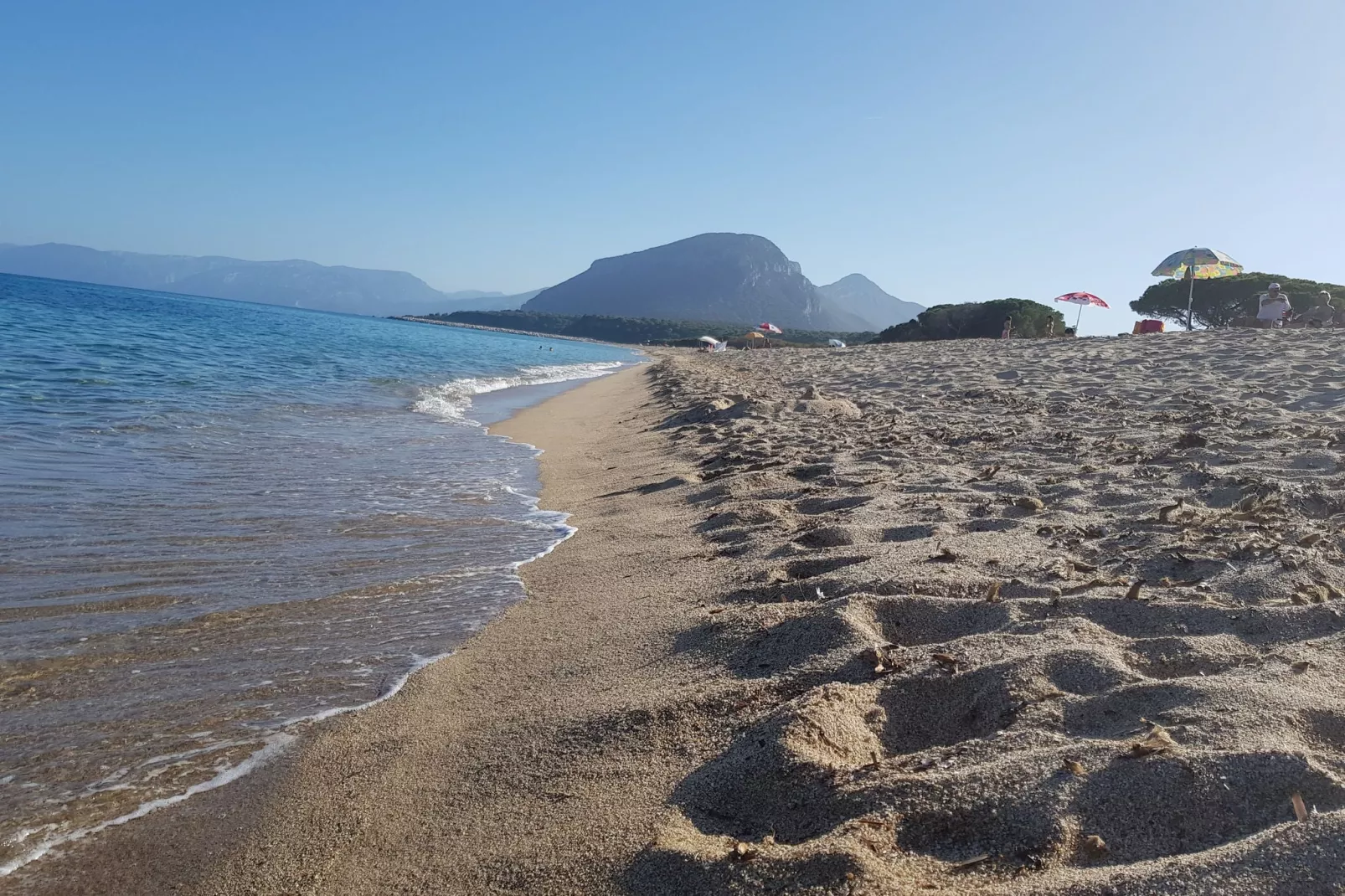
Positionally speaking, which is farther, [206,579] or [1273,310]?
[1273,310]

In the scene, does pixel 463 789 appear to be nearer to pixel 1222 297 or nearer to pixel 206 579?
pixel 206 579

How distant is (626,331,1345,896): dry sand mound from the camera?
1515 millimetres

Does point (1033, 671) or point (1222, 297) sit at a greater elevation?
point (1222, 297)

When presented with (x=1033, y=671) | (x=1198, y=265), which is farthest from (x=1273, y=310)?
(x=1033, y=671)

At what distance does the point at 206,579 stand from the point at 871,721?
327 centimetres

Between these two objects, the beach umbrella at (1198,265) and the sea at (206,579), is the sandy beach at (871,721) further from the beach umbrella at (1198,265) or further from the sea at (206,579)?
the beach umbrella at (1198,265)

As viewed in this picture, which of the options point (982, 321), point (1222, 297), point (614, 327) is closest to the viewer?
point (1222, 297)

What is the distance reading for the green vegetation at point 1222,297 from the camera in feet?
92.0

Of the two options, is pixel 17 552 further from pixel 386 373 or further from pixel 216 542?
pixel 386 373

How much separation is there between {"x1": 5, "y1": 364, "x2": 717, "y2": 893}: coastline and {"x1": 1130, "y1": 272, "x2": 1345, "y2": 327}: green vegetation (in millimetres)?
31066

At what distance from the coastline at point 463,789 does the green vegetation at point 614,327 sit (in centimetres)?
8450

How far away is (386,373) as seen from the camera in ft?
60.5

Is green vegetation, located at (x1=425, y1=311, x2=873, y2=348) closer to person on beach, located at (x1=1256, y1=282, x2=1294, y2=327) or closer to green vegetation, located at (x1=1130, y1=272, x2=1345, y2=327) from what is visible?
green vegetation, located at (x1=1130, y1=272, x2=1345, y2=327)

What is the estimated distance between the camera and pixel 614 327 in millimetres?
120812
